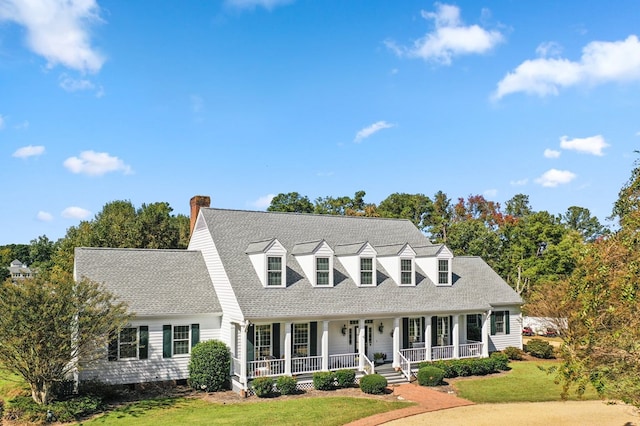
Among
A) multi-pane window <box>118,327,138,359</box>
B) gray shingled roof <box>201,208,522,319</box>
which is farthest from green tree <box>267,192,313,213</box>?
multi-pane window <box>118,327,138,359</box>

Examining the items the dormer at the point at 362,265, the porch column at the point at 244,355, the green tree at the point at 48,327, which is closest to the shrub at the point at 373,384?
the porch column at the point at 244,355

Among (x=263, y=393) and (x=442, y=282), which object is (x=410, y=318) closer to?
(x=442, y=282)

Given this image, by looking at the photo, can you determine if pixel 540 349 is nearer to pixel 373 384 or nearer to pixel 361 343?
pixel 361 343

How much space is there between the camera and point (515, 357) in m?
32.2

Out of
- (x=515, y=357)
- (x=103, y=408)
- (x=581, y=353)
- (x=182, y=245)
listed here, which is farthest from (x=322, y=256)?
(x=182, y=245)

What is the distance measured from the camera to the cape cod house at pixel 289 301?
2445cm

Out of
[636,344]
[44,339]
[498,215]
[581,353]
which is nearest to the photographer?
[636,344]

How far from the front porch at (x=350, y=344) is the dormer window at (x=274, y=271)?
198 centimetres

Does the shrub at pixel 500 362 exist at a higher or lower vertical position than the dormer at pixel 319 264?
lower

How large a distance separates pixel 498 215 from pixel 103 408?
2621 inches

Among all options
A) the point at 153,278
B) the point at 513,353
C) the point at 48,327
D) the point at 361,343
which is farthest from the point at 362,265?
the point at 48,327

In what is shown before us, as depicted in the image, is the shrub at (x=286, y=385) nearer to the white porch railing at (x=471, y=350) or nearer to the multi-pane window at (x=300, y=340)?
the multi-pane window at (x=300, y=340)

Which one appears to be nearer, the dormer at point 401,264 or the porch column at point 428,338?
the porch column at point 428,338

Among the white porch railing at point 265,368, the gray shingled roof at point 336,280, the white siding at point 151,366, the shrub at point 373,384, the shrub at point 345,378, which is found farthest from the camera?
the gray shingled roof at point 336,280
